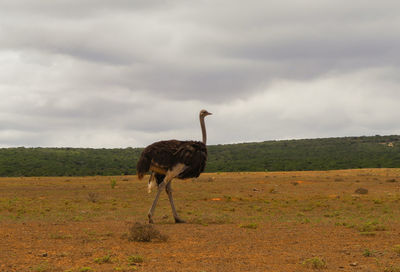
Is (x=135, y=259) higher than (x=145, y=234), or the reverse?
(x=145, y=234)

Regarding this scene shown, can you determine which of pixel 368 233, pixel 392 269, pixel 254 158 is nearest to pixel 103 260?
pixel 392 269

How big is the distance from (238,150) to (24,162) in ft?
155

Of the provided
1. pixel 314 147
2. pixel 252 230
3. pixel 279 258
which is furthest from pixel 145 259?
pixel 314 147

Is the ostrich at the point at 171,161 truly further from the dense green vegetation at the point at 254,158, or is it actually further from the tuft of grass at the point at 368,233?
the dense green vegetation at the point at 254,158

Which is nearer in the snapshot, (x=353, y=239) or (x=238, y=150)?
(x=353, y=239)

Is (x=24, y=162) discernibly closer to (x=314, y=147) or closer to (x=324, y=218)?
(x=314, y=147)

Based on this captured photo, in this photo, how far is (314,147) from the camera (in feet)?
356

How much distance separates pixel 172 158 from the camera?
624 inches

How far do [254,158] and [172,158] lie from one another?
266 ft

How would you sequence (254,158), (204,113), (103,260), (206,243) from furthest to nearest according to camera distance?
(254,158) < (204,113) < (206,243) < (103,260)

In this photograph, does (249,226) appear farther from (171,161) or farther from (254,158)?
(254,158)

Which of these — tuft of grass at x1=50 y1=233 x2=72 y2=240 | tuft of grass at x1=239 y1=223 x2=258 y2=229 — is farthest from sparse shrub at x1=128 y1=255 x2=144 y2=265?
tuft of grass at x1=239 y1=223 x2=258 y2=229

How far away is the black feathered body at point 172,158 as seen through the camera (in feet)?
52.0

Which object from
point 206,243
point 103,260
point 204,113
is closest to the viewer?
point 103,260
